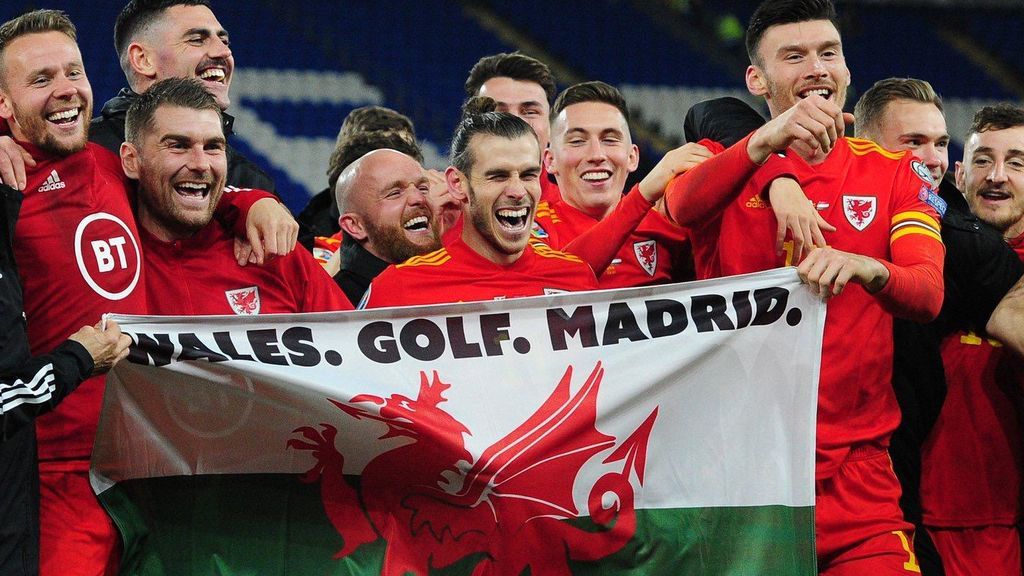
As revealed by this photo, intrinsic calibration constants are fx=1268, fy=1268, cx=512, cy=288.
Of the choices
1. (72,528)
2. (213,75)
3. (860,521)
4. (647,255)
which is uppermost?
(213,75)

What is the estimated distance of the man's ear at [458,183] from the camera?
11.9ft

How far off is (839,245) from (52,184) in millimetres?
2025

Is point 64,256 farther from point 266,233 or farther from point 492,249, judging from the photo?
point 492,249

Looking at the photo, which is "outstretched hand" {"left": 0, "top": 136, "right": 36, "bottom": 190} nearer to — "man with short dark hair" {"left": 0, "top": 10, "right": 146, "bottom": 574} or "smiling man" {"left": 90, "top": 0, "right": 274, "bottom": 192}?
"man with short dark hair" {"left": 0, "top": 10, "right": 146, "bottom": 574}

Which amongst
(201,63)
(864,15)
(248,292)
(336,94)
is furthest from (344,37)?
(248,292)

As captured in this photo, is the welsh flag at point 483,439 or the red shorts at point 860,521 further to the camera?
the red shorts at point 860,521

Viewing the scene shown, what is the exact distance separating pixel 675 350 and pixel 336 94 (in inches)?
343

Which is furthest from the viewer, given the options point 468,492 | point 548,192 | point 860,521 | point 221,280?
point 548,192

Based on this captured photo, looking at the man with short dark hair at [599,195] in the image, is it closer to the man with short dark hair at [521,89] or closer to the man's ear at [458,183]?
the man's ear at [458,183]

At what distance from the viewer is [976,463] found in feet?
12.6

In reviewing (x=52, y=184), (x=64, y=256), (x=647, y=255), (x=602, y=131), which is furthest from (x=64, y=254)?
(x=602, y=131)

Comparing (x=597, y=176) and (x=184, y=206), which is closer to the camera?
(x=184, y=206)

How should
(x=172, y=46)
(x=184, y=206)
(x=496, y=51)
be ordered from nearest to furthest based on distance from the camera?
(x=184, y=206) → (x=172, y=46) → (x=496, y=51)

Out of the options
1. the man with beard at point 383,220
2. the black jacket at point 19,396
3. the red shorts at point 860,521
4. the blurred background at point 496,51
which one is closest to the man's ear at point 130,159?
the black jacket at point 19,396
